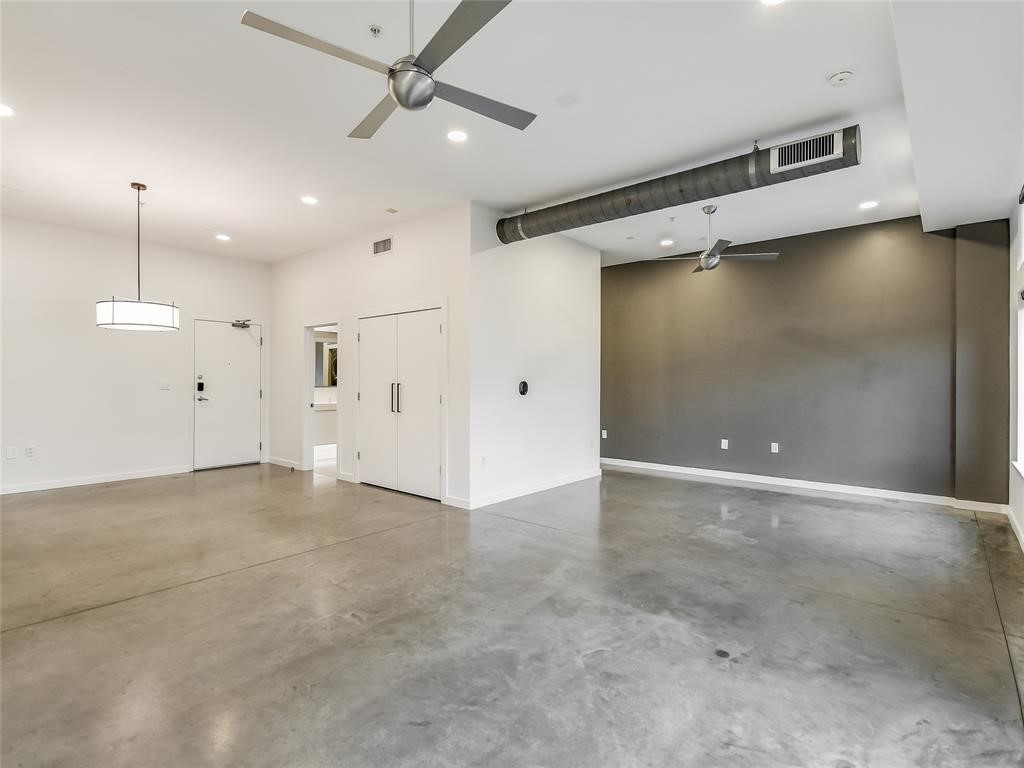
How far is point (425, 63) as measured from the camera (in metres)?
2.20

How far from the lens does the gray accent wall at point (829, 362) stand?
5461 millimetres

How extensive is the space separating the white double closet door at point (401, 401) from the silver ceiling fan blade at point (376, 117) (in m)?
3.08

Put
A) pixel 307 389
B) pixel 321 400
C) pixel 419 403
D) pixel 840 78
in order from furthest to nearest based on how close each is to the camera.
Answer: pixel 321 400, pixel 307 389, pixel 419 403, pixel 840 78

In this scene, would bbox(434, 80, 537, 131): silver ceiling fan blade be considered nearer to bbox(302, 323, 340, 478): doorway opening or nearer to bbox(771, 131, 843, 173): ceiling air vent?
bbox(771, 131, 843, 173): ceiling air vent

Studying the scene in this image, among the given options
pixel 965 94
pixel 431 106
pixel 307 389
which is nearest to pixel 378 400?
pixel 307 389

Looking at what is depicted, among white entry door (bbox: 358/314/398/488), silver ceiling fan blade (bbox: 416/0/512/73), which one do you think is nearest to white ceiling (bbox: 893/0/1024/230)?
silver ceiling fan blade (bbox: 416/0/512/73)

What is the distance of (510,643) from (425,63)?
283 cm

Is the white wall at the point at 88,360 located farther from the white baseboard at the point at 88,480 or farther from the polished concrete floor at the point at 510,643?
the polished concrete floor at the point at 510,643

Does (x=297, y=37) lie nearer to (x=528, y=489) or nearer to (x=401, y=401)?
(x=401, y=401)

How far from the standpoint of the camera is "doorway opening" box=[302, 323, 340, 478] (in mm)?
7781

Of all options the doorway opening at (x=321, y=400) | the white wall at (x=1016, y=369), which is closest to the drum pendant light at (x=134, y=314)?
the doorway opening at (x=321, y=400)

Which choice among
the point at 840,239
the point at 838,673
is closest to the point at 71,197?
the point at 838,673

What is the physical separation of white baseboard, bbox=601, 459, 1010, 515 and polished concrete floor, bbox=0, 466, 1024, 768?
72 centimetres

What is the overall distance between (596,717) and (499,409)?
386 centimetres
